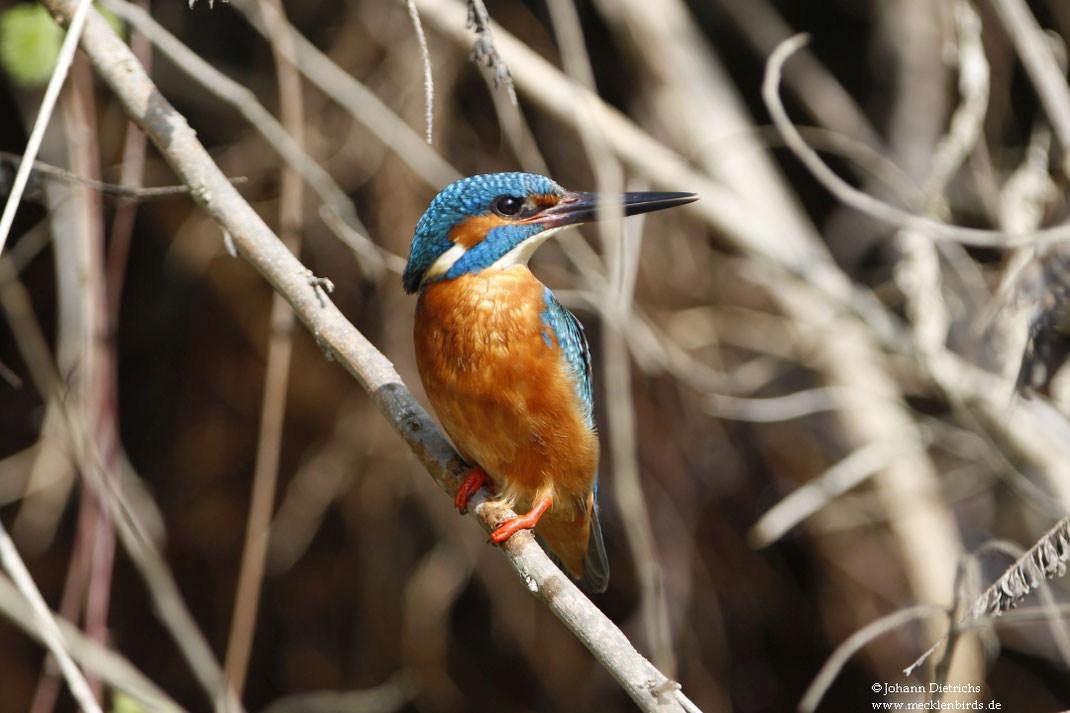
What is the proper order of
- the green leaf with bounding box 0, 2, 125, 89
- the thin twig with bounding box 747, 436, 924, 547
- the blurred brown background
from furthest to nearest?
the blurred brown background < the thin twig with bounding box 747, 436, 924, 547 < the green leaf with bounding box 0, 2, 125, 89

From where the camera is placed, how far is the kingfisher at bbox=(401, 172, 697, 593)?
1.80m

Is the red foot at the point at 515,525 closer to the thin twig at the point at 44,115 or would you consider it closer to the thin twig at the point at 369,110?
the thin twig at the point at 44,115

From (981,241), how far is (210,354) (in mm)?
2582

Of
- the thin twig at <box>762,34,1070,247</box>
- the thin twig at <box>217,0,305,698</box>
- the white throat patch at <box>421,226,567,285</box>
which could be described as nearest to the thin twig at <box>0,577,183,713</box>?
the thin twig at <box>217,0,305,698</box>

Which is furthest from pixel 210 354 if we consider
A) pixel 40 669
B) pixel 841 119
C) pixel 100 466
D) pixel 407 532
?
pixel 841 119

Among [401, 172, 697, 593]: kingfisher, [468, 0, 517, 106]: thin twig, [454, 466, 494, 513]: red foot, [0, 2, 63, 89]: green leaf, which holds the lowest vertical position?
[454, 466, 494, 513]: red foot

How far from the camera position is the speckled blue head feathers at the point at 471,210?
1.93 meters

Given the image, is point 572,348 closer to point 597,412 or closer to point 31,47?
point 31,47

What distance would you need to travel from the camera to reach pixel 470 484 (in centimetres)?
181

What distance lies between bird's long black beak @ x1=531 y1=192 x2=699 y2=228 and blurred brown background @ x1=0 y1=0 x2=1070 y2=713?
0.91m

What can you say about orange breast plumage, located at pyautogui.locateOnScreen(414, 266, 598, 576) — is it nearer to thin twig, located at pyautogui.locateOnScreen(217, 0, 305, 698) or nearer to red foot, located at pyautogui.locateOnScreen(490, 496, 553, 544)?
red foot, located at pyautogui.locateOnScreen(490, 496, 553, 544)

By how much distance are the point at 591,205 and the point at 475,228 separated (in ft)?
0.79

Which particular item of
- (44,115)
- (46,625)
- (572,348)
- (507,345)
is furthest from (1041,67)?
(46,625)

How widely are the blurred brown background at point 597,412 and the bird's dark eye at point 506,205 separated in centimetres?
93
